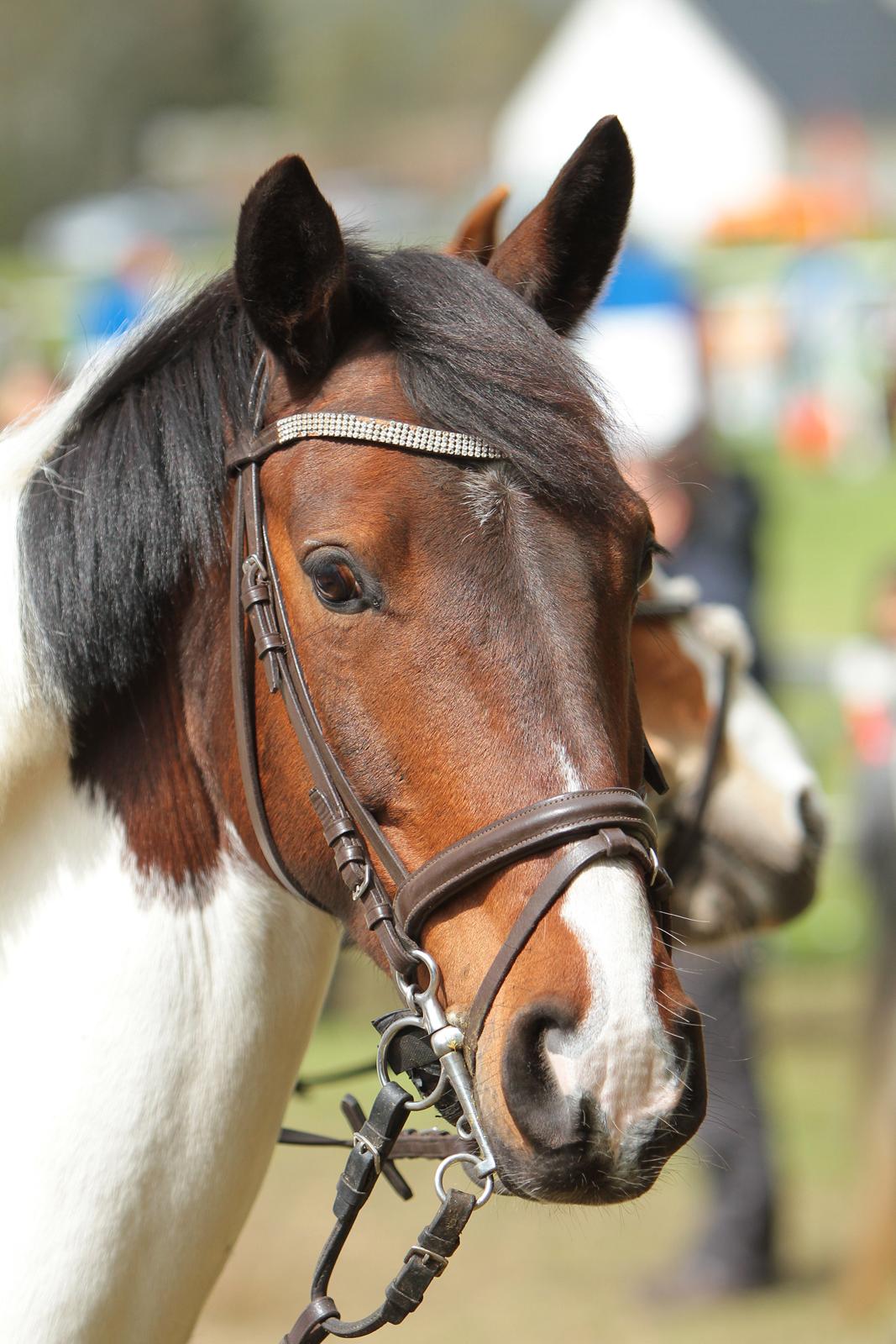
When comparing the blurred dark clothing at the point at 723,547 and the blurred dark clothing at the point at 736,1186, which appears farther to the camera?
the blurred dark clothing at the point at 723,547

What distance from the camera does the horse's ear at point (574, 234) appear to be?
6.90ft

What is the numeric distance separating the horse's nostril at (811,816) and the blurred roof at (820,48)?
5542 cm

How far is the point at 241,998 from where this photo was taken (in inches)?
76.4

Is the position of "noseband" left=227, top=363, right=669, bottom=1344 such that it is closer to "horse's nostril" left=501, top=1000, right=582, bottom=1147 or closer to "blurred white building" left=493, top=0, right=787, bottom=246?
"horse's nostril" left=501, top=1000, right=582, bottom=1147

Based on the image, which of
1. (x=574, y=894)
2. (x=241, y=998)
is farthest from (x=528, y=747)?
(x=241, y=998)

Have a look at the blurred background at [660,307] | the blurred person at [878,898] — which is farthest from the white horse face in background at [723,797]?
the blurred person at [878,898]

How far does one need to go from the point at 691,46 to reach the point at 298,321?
187ft

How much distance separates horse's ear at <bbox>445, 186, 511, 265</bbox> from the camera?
8.36 ft

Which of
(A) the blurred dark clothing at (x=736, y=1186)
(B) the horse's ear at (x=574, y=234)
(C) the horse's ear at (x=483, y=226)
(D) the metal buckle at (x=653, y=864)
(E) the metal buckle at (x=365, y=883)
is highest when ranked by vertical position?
(C) the horse's ear at (x=483, y=226)

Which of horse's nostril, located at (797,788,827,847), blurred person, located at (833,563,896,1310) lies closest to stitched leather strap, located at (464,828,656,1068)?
horse's nostril, located at (797,788,827,847)

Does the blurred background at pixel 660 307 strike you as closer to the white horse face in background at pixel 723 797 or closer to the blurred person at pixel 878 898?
Result: the blurred person at pixel 878 898

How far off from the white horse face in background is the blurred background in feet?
1.39

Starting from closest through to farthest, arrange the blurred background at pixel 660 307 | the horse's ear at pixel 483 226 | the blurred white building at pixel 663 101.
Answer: the horse's ear at pixel 483 226 < the blurred background at pixel 660 307 < the blurred white building at pixel 663 101

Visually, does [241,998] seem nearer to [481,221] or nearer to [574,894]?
[574,894]
